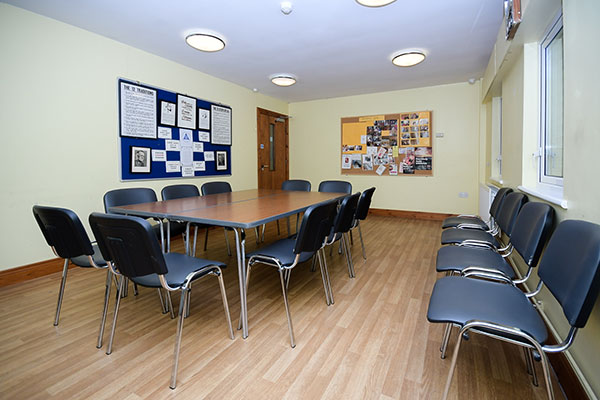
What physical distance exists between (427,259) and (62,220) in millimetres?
3435

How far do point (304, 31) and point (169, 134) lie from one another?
2.45 m

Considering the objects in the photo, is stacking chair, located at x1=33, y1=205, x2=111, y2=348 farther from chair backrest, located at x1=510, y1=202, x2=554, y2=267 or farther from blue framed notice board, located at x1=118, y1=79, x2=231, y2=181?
chair backrest, located at x1=510, y1=202, x2=554, y2=267

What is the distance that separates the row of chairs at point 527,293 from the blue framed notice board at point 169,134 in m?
3.89

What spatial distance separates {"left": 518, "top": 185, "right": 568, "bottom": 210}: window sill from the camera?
1.60 m

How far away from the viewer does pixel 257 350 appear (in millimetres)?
1769

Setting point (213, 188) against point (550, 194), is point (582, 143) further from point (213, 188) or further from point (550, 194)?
point (213, 188)

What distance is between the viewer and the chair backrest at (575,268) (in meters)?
0.99

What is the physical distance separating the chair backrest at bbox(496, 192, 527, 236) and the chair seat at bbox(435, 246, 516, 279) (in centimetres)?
36

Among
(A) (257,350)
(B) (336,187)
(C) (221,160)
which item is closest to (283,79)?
(C) (221,160)

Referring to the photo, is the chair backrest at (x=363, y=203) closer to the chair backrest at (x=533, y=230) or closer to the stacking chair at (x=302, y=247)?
the stacking chair at (x=302, y=247)

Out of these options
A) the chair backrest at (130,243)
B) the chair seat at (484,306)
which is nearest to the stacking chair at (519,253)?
the chair seat at (484,306)

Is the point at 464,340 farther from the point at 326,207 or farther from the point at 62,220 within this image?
the point at 62,220

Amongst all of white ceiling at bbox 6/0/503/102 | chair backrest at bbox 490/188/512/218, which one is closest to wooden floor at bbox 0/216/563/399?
chair backrest at bbox 490/188/512/218

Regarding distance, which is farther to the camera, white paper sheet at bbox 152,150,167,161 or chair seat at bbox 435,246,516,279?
white paper sheet at bbox 152,150,167,161
